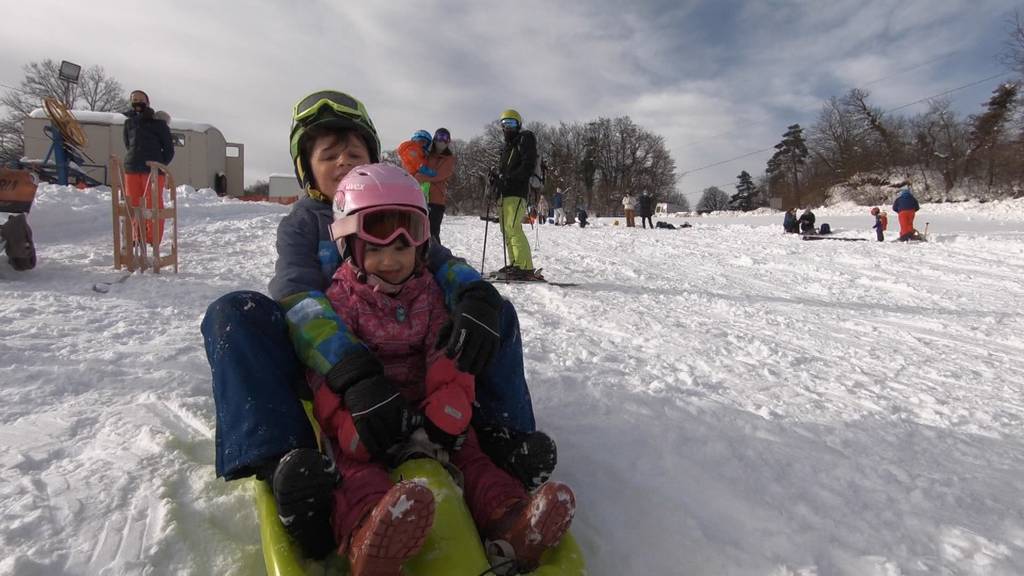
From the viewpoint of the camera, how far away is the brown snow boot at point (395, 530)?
3.44 ft

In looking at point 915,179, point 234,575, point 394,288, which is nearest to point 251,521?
point 234,575

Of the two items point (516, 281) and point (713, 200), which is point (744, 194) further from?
point (516, 281)

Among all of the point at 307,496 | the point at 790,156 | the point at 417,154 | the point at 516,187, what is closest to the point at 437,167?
the point at 417,154

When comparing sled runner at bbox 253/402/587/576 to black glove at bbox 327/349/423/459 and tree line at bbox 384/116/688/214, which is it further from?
tree line at bbox 384/116/688/214

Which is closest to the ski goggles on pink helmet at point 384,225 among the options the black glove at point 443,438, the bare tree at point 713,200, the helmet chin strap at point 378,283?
the helmet chin strap at point 378,283

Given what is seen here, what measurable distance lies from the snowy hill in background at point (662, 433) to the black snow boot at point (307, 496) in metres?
0.18

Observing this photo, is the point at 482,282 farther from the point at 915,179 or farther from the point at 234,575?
the point at 915,179

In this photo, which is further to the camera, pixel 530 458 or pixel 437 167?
pixel 437 167

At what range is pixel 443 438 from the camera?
150cm

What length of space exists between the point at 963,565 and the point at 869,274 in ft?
21.9

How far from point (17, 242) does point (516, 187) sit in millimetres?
4475

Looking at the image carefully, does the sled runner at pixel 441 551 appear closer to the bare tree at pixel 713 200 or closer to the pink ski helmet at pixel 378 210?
the pink ski helmet at pixel 378 210

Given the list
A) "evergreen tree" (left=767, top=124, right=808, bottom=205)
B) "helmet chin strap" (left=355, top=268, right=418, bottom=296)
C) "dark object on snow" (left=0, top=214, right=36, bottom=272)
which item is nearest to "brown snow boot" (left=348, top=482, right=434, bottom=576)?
"helmet chin strap" (left=355, top=268, right=418, bottom=296)

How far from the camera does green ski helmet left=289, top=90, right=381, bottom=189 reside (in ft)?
7.40
